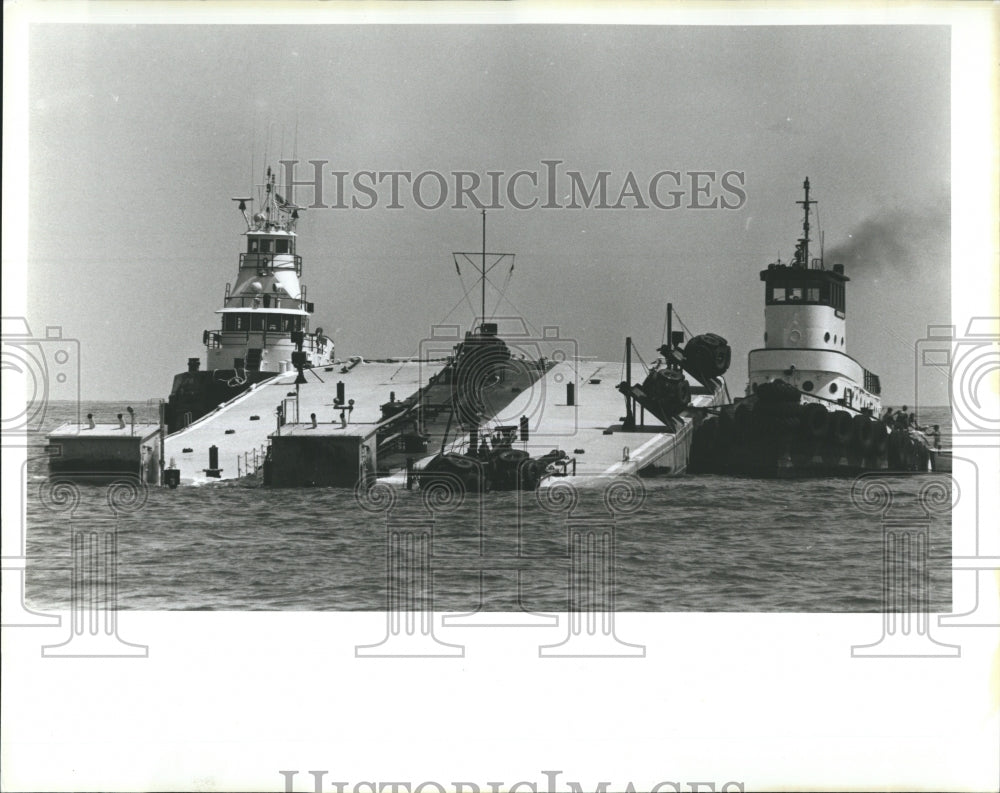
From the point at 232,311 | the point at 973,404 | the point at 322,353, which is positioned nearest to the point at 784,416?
the point at 973,404

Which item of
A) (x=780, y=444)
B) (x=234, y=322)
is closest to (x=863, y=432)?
(x=780, y=444)

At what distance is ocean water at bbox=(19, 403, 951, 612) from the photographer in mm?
9117

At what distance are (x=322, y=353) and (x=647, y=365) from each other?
11.9 feet

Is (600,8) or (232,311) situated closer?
(600,8)

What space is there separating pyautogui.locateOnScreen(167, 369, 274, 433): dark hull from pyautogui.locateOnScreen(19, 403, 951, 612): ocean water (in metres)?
1.45

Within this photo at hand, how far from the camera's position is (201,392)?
12.6 m

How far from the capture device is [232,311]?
1151 centimetres

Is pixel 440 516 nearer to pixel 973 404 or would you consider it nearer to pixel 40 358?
pixel 40 358

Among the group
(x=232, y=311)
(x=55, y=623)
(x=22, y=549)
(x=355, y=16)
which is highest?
(x=355, y=16)

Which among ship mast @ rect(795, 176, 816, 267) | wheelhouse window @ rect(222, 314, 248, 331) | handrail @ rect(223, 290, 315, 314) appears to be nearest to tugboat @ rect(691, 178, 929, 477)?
ship mast @ rect(795, 176, 816, 267)

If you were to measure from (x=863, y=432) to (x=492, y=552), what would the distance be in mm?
4294

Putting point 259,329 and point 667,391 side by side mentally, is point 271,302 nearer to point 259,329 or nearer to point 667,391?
point 259,329

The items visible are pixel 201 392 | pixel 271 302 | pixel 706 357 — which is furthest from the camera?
pixel 201 392

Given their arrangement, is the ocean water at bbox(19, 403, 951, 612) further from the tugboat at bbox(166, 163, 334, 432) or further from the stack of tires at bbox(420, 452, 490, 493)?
the tugboat at bbox(166, 163, 334, 432)
